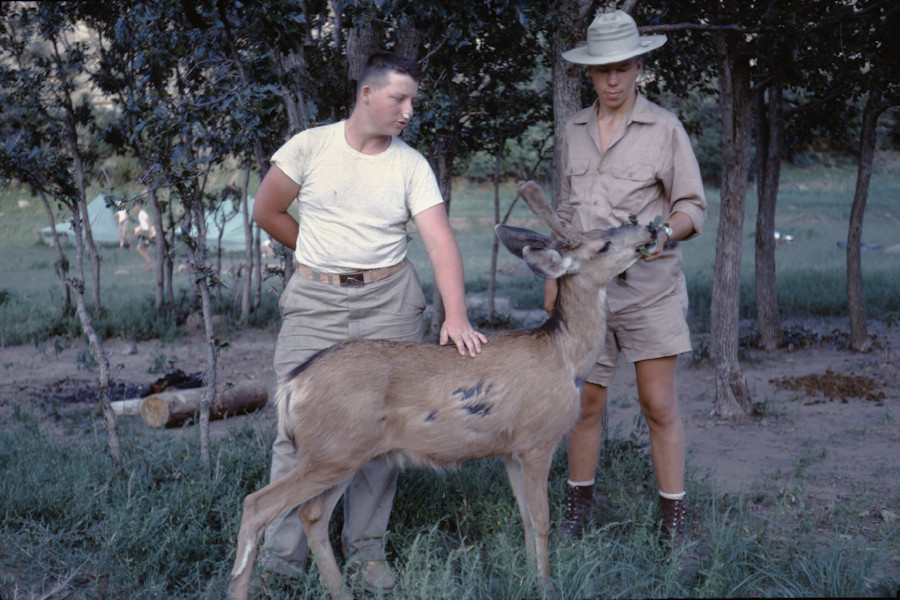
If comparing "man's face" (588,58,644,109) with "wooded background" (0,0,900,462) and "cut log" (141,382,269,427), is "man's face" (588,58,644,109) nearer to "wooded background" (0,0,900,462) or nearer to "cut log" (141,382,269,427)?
"wooded background" (0,0,900,462)

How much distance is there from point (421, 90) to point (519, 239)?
269cm

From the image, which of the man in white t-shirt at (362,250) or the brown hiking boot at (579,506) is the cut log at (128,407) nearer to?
the man in white t-shirt at (362,250)

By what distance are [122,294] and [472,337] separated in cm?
1169

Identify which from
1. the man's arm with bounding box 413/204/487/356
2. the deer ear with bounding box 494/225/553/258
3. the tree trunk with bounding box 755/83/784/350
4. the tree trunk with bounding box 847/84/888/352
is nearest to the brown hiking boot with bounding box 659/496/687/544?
the man's arm with bounding box 413/204/487/356

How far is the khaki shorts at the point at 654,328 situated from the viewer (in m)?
4.49

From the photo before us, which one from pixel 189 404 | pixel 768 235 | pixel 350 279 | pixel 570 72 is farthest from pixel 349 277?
pixel 768 235

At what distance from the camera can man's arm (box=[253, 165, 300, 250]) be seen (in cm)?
429

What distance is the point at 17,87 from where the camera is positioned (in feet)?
32.8

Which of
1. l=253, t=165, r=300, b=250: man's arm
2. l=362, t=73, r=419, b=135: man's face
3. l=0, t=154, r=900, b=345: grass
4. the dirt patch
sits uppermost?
l=362, t=73, r=419, b=135: man's face

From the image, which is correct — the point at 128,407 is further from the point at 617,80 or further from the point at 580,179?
the point at 617,80

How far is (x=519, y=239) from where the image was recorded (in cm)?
407

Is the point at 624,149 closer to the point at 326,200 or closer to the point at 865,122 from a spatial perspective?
the point at 326,200

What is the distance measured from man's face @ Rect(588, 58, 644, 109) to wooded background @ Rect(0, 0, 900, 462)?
0.67m

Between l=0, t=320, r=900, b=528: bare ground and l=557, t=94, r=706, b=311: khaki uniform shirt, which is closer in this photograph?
l=557, t=94, r=706, b=311: khaki uniform shirt
